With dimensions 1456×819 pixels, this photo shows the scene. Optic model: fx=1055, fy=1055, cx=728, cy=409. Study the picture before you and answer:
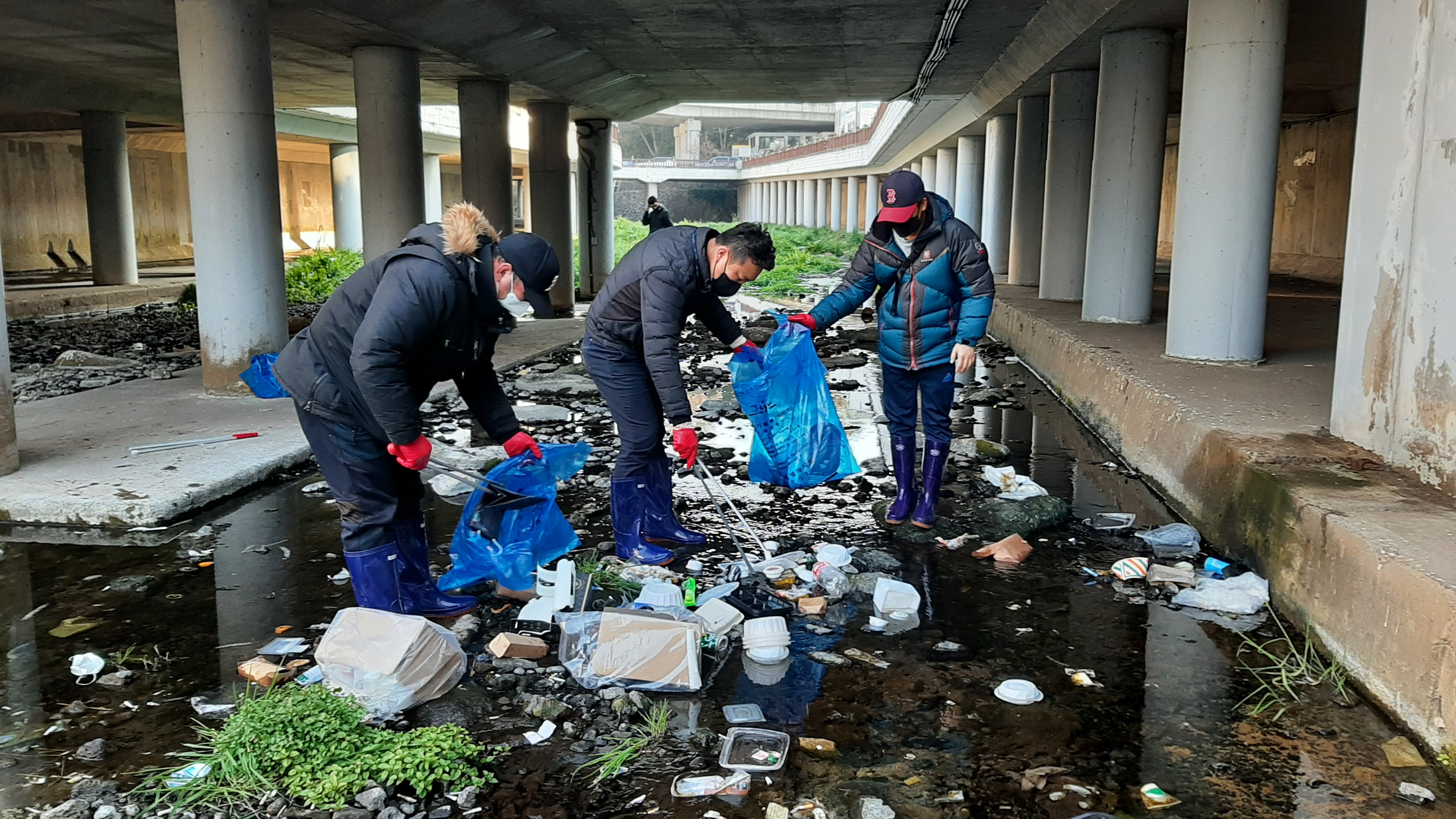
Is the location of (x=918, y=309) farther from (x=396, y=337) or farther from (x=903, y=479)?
(x=396, y=337)

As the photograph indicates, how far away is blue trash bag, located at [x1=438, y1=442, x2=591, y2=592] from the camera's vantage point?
14.1ft

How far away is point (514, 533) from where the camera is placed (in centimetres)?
433

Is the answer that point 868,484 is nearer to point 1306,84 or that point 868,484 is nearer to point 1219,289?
point 1219,289

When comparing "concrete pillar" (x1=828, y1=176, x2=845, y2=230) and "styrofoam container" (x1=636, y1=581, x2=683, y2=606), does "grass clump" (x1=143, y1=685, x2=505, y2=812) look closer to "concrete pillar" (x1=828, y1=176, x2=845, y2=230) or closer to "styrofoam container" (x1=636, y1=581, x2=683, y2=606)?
"styrofoam container" (x1=636, y1=581, x2=683, y2=606)

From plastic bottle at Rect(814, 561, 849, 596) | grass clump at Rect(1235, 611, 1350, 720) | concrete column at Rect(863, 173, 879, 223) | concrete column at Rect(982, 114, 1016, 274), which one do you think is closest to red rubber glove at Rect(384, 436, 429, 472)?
plastic bottle at Rect(814, 561, 849, 596)

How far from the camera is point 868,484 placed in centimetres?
660

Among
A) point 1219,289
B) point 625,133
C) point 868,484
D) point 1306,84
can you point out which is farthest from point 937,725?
point 625,133

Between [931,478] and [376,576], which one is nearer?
[376,576]

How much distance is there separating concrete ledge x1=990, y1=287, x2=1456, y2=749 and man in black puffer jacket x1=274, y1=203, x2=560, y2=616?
3.03m

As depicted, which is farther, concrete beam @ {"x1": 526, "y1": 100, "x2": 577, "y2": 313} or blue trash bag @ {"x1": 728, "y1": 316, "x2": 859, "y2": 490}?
concrete beam @ {"x1": 526, "y1": 100, "x2": 577, "y2": 313}

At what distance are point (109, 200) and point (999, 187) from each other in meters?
17.0

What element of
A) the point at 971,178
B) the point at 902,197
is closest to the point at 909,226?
the point at 902,197

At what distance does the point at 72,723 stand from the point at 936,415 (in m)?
4.02

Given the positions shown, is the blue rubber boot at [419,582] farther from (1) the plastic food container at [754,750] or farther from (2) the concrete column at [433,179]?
(2) the concrete column at [433,179]
